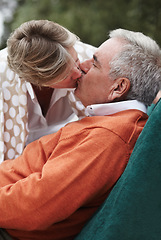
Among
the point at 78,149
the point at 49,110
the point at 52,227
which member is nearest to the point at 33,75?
the point at 49,110

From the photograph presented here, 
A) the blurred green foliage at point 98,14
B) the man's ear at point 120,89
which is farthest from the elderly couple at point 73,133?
the blurred green foliage at point 98,14

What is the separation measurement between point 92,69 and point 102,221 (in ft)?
2.35

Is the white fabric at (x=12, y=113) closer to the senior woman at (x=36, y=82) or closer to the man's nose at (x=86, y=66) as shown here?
the senior woman at (x=36, y=82)

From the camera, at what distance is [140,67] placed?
141 cm

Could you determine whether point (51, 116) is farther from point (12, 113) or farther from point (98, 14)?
point (98, 14)

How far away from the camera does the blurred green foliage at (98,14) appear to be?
5.61 m

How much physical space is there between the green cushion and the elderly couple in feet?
0.31

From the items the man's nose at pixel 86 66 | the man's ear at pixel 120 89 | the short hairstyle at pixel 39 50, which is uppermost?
the short hairstyle at pixel 39 50

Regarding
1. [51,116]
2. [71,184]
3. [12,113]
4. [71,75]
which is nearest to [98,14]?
[51,116]

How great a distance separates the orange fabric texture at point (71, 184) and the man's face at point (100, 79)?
0.25 meters

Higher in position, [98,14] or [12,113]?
[12,113]

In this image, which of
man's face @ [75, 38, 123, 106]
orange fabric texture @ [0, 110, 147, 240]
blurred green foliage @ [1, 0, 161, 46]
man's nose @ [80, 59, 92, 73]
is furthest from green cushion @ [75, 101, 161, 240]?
blurred green foliage @ [1, 0, 161, 46]

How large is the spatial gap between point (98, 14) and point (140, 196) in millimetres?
5074

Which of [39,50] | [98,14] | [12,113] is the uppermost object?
[39,50]
